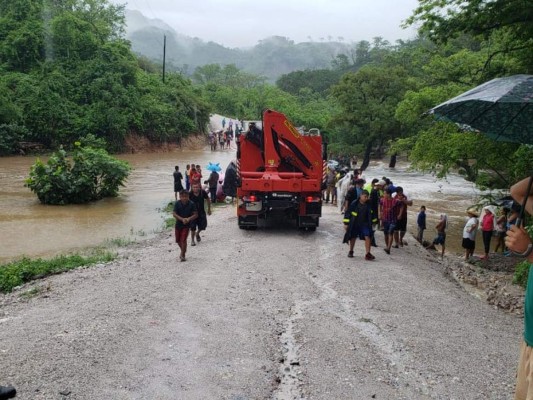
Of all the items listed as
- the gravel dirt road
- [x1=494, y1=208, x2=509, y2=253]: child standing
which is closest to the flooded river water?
[x1=494, y1=208, x2=509, y2=253]: child standing

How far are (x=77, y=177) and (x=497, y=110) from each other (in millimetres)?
18410

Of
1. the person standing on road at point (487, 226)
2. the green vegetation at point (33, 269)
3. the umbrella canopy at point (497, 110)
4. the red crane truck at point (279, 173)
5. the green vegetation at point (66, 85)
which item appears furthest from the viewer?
the green vegetation at point (66, 85)

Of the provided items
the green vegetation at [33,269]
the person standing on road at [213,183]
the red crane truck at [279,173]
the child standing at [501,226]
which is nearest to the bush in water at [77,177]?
the person standing on road at [213,183]

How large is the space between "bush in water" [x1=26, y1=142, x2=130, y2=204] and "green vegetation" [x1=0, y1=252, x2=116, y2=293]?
947 centimetres

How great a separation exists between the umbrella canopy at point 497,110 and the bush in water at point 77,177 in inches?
697

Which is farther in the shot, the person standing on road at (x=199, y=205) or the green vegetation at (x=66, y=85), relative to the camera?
the green vegetation at (x=66, y=85)

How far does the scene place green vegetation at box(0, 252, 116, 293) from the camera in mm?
9891

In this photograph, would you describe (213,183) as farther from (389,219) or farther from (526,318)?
(526,318)

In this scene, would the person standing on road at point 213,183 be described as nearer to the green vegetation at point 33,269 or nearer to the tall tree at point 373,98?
the green vegetation at point 33,269

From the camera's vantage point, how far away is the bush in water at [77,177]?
19.9m

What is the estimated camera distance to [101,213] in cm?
1895

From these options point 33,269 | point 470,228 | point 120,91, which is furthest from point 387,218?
point 120,91

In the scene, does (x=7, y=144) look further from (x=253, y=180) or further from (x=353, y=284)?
(x=353, y=284)

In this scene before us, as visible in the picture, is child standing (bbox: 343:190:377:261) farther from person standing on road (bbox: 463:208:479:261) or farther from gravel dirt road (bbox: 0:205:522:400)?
person standing on road (bbox: 463:208:479:261)
